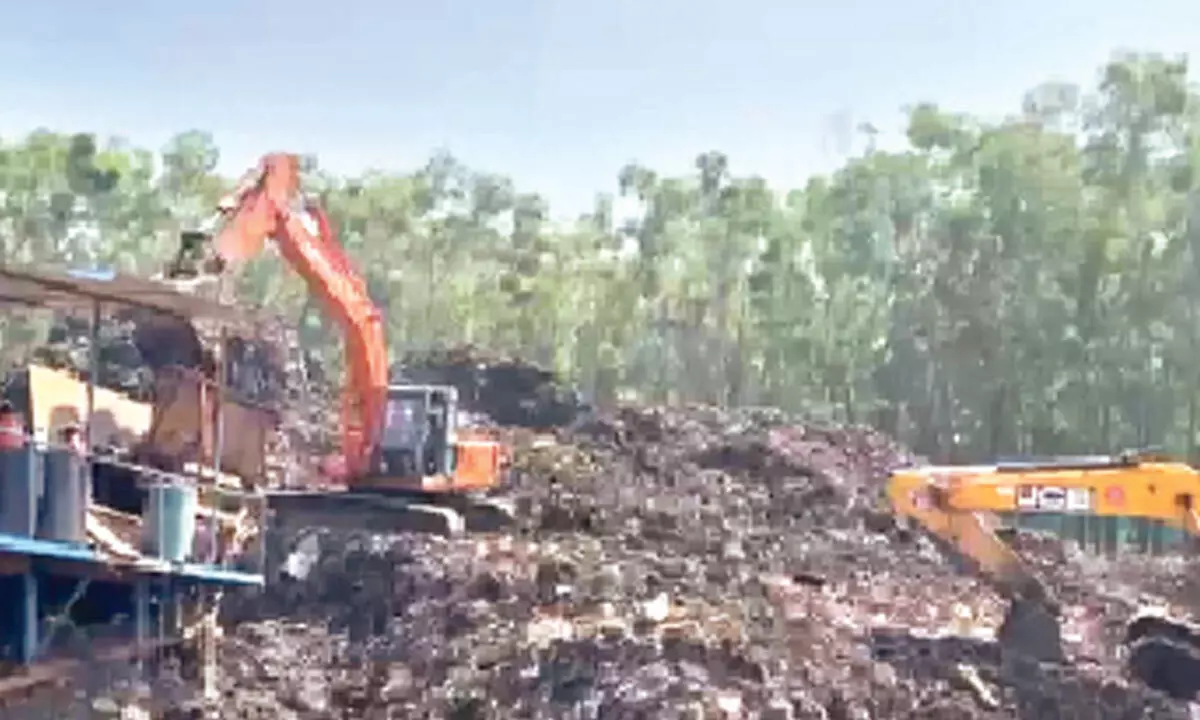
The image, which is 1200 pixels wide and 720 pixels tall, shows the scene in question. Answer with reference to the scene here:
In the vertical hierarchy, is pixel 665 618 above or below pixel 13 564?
below

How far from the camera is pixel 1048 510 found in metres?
19.3

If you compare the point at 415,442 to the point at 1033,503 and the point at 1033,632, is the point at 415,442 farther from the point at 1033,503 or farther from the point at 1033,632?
the point at 1033,632

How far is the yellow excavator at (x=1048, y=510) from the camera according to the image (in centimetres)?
1880

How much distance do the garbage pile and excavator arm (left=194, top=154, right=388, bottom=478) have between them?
4.39ft

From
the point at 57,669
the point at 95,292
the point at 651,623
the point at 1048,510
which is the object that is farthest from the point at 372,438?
the point at 57,669

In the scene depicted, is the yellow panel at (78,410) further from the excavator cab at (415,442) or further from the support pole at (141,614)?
the excavator cab at (415,442)

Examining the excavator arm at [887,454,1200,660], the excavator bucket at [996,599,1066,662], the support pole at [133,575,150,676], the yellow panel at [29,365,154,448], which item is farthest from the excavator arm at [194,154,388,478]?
the excavator bucket at [996,599,1066,662]

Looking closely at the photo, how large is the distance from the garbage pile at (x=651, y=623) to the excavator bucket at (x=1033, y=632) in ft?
0.73

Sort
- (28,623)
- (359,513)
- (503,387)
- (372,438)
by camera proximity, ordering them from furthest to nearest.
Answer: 1. (503,387)
2. (359,513)
3. (372,438)
4. (28,623)

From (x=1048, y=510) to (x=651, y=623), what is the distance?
4.38 meters

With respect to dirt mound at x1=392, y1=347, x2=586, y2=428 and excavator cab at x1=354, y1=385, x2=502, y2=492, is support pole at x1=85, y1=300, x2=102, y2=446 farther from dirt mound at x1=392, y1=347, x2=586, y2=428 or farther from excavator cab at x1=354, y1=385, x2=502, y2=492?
dirt mound at x1=392, y1=347, x2=586, y2=428

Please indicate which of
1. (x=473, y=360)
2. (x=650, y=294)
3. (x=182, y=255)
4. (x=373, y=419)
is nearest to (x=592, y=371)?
(x=650, y=294)

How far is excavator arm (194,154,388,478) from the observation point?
1928cm

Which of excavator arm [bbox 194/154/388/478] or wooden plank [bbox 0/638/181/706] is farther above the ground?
excavator arm [bbox 194/154/388/478]
